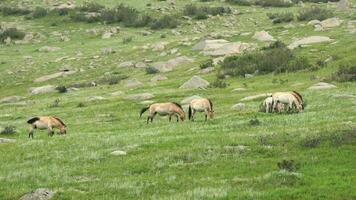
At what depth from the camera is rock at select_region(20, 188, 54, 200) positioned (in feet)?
53.7

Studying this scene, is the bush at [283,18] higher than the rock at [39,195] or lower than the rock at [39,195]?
lower

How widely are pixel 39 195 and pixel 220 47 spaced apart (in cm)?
4605

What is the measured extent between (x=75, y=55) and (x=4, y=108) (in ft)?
61.3

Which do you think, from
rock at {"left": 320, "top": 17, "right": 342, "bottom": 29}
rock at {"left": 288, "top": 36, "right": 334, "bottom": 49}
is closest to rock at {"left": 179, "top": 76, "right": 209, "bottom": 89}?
rock at {"left": 288, "top": 36, "right": 334, "bottom": 49}

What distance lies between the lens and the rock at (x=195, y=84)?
1869 inches

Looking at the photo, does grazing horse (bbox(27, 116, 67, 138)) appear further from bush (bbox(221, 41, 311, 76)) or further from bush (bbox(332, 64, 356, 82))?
bush (bbox(221, 41, 311, 76))

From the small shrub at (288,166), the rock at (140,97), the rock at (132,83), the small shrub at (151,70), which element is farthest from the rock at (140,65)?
the small shrub at (288,166)

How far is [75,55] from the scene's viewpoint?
216ft

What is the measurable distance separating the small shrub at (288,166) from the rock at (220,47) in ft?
134

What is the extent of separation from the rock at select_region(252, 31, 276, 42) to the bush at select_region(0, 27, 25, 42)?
93.2ft

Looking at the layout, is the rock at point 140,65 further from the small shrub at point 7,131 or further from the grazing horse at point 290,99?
the grazing horse at point 290,99

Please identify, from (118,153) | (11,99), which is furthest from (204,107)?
(11,99)

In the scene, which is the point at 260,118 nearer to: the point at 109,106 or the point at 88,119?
the point at 88,119

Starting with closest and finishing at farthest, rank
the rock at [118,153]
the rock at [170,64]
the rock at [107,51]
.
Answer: the rock at [118,153]
the rock at [170,64]
the rock at [107,51]
